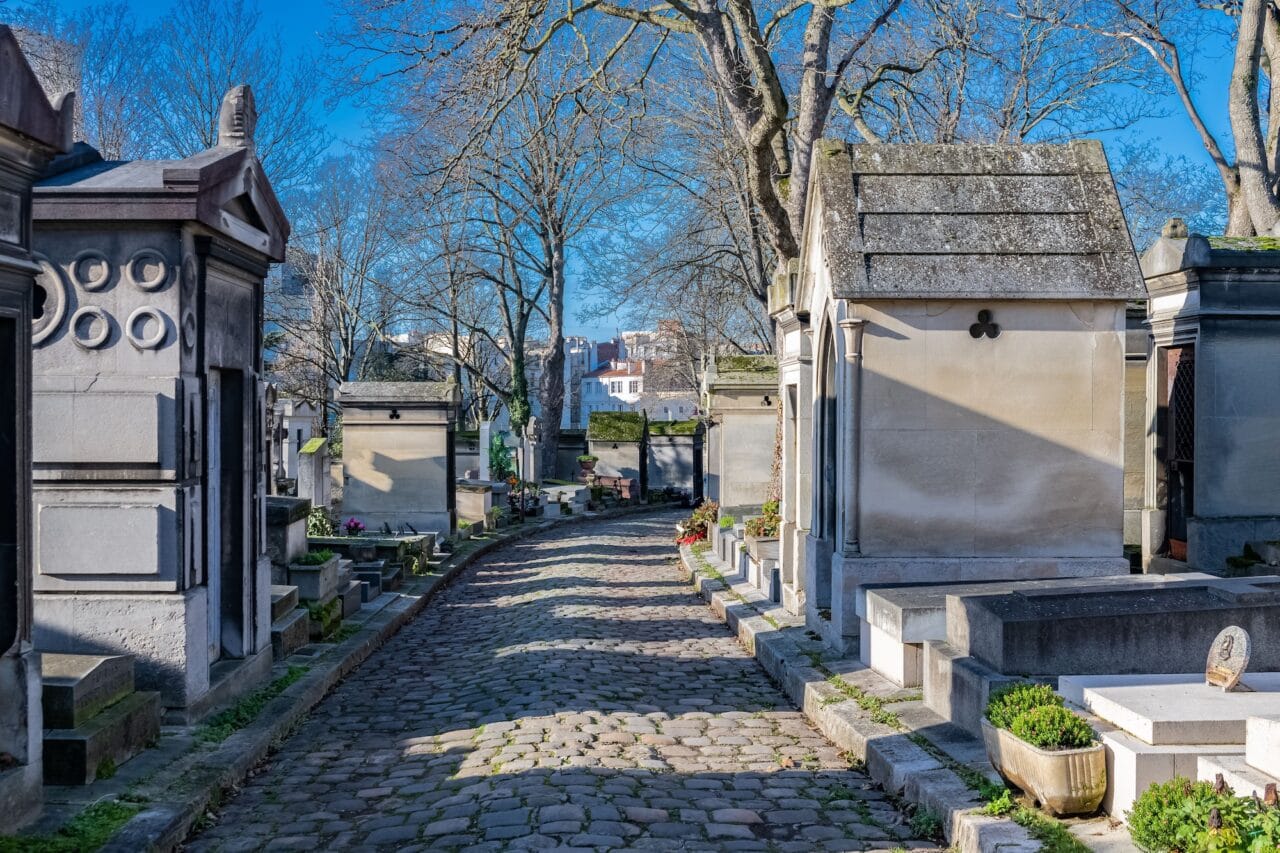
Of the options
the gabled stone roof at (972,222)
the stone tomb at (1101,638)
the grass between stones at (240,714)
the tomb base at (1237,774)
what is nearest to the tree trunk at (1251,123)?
the gabled stone roof at (972,222)

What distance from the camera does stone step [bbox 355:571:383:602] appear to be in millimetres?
12734

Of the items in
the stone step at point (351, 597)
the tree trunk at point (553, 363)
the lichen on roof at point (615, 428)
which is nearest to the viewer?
the stone step at point (351, 597)

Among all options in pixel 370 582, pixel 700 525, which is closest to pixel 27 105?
pixel 370 582

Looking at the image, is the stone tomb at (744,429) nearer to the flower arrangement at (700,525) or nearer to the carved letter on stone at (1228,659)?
the flower arrangement at (700,525)

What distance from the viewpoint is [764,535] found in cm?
1384

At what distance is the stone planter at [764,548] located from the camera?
13406mm

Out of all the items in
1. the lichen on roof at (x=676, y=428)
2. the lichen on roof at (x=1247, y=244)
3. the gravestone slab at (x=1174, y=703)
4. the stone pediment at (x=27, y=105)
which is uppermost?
the lichen on roof at (x=1247, y=244)

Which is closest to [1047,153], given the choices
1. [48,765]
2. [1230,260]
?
[1230,260]

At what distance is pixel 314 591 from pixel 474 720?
11.1 ft

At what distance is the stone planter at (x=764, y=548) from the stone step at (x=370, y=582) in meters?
4.15

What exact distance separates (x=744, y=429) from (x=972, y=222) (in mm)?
10336

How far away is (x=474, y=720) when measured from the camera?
7551 mm

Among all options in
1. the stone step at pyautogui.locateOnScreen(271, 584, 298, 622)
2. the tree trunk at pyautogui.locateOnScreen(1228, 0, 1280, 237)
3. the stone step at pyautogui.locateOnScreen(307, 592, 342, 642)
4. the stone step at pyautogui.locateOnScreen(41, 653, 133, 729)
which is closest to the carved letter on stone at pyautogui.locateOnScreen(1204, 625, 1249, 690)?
the stone step at pyautogui.locateOnScreen(41, 653, 133, 729)

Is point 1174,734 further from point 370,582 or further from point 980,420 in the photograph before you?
point 370,582
